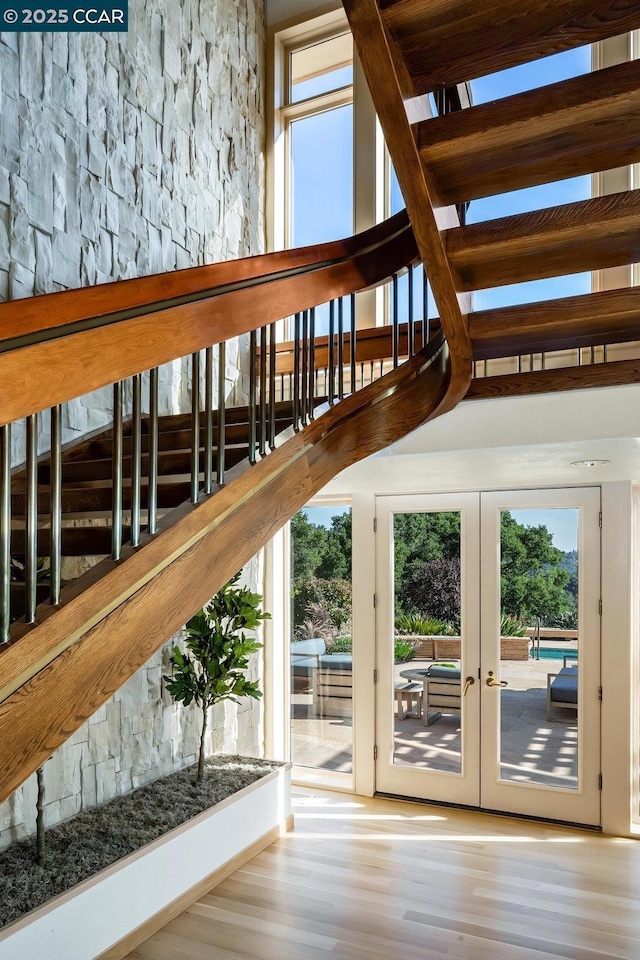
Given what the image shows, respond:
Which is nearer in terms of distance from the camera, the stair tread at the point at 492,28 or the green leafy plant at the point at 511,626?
the stair tread at the point at 492,28

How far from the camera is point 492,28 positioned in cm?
170

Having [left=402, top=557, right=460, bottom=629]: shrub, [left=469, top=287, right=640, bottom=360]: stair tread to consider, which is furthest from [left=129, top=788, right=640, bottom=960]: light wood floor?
[left=469, top=287, right=640, bottom=360]: stair tread

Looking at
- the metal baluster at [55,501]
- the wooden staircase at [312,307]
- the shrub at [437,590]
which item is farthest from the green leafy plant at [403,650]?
the metal baluster at [55,501]

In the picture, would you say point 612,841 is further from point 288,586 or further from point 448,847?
point 288,586

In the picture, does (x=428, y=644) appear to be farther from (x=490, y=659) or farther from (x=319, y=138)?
(x=319, y=138)

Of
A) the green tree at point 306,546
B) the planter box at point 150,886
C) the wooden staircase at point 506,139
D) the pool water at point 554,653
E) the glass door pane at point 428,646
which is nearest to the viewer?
the wooden staircase at point 506,139

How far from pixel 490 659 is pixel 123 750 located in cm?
252

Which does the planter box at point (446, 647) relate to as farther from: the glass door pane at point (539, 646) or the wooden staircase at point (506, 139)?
the wooden staircase at point (506, 139)

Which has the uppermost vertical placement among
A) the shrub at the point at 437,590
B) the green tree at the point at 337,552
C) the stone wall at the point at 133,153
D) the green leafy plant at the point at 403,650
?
the stone wall at the point at 133,153

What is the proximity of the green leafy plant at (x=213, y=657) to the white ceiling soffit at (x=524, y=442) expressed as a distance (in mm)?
1028

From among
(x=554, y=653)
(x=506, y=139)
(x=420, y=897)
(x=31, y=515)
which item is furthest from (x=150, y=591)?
(x=554, y=653)

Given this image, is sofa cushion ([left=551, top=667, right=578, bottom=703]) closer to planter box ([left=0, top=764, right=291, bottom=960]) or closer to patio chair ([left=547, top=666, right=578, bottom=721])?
patio chair ([left=547, top=666, right=578, bottom=721])

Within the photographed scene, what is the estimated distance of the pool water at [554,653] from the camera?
15.7 feet

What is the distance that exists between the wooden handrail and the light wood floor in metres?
2.68
